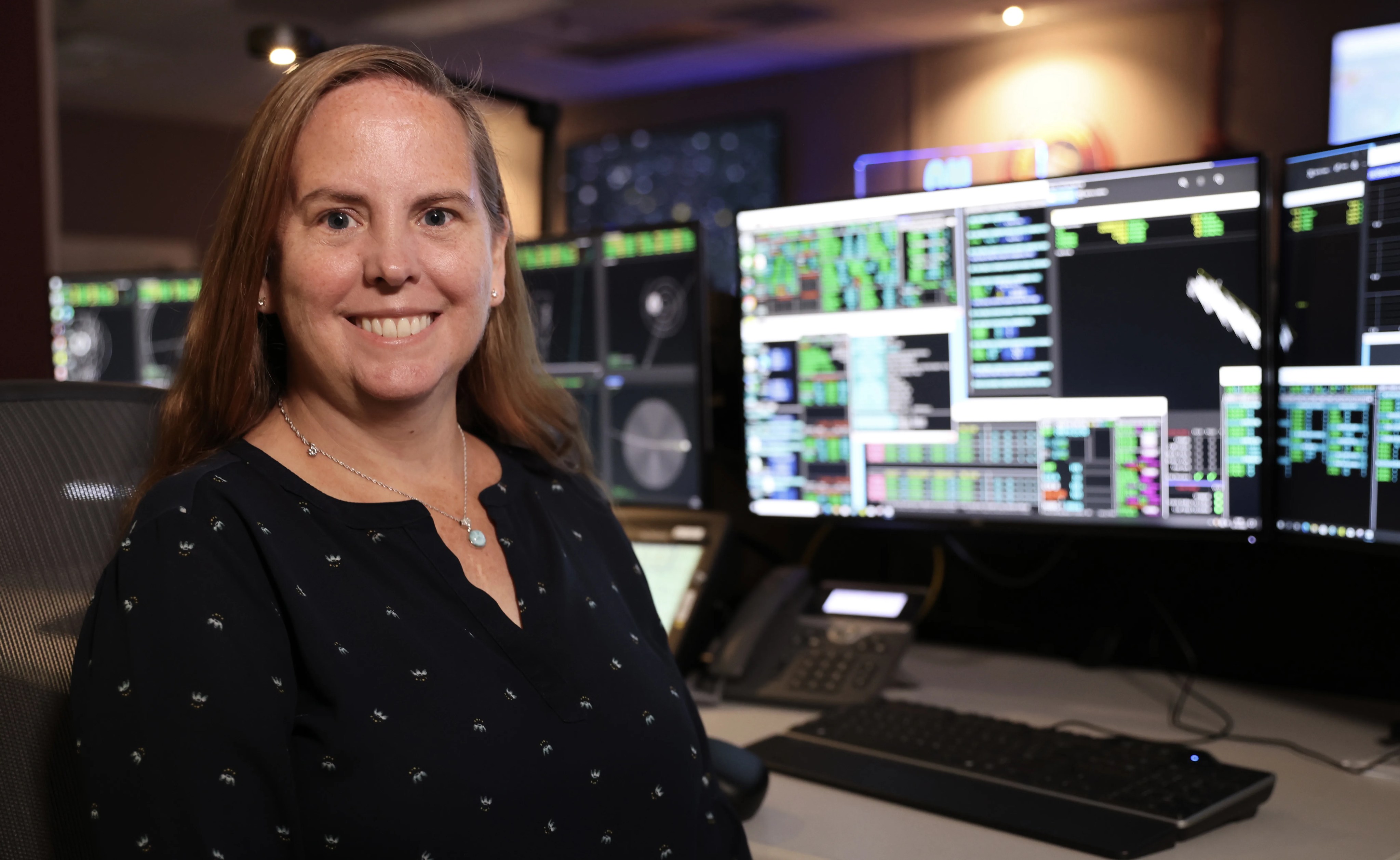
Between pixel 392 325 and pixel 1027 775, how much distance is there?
700 mm

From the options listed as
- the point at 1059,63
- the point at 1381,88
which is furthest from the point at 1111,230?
the point at 1059,63

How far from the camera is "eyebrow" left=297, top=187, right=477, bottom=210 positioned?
909 millimetres

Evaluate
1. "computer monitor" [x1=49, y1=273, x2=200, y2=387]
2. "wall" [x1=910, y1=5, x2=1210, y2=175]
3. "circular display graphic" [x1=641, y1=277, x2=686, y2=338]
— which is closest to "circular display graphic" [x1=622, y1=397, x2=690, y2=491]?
"circular display graphic" [x1=641, y1=277, x2=686, y2=338]

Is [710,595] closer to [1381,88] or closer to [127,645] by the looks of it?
[127,645]

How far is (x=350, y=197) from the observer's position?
0.92 m

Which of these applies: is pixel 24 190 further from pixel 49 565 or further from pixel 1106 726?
pixel 1106 726

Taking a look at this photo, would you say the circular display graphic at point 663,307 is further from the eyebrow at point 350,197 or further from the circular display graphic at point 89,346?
the circular display graphic at point 89,346

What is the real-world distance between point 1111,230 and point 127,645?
1.10m

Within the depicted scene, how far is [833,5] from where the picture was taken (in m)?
5.03

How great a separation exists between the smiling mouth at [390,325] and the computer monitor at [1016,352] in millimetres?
662

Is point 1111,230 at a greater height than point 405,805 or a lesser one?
greater

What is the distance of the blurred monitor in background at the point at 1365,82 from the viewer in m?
4.18

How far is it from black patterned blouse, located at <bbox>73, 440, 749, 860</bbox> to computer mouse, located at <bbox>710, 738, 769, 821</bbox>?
1cm

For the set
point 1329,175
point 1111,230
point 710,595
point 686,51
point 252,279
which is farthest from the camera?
point 686,51
